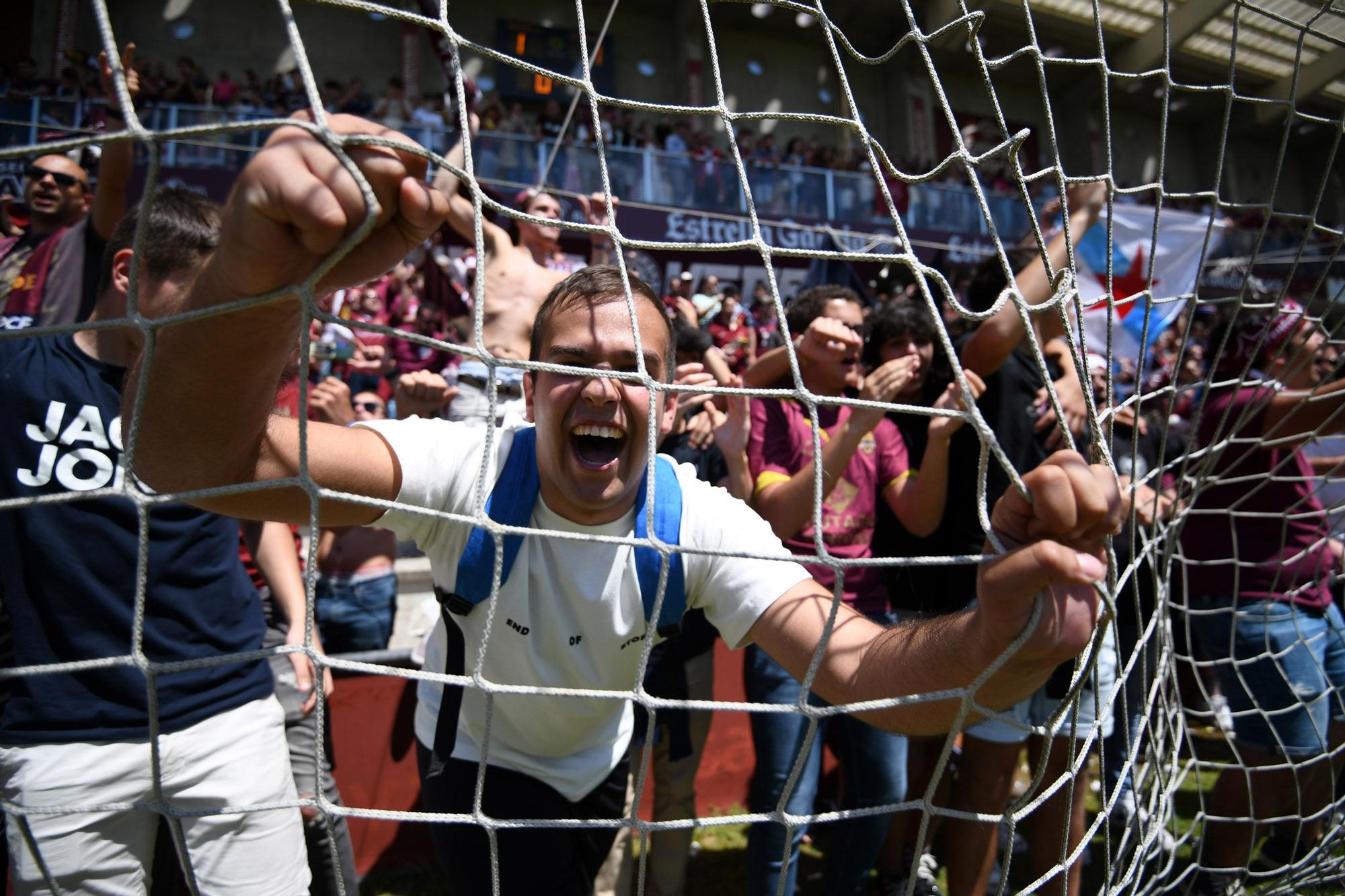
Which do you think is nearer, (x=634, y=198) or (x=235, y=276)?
Result: (x=235, y=276)

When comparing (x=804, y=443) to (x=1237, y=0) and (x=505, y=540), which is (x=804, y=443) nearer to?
(x=505, y=540)

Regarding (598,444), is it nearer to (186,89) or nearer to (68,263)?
(68,263)

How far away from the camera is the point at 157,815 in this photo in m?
1.60

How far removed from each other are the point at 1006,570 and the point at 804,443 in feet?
4.63

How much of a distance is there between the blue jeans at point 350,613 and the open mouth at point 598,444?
191 centimetres

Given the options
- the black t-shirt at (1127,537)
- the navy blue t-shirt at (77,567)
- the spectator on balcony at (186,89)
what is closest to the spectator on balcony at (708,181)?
the spectator on balcony at (186,89)

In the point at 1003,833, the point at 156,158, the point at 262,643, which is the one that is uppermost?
the point at 156,158

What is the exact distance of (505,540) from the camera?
1.33 metres

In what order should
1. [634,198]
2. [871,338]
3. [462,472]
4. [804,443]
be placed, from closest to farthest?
[462,472] < [804,443] < [871,338] < [634,198]

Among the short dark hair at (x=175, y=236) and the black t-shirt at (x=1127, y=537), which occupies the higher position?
the short dark hair at (x=175, y=236)

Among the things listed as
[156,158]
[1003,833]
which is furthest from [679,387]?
[1003,833]

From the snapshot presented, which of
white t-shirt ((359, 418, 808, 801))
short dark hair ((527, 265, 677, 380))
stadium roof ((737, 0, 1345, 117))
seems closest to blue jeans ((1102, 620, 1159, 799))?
white t-shirt ((359, 418, 808, 801))

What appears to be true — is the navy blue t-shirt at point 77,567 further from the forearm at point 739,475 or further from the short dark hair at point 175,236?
the forearm at point 739,475

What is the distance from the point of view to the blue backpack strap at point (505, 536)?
1.28 meters
